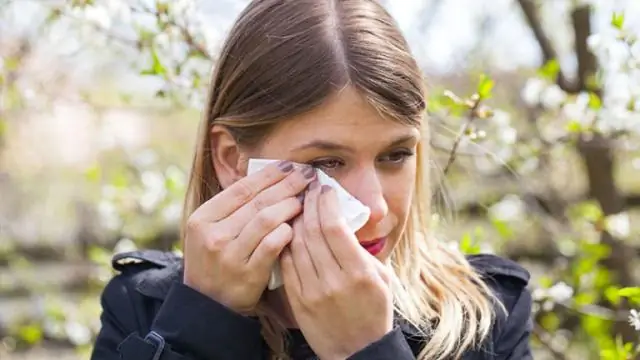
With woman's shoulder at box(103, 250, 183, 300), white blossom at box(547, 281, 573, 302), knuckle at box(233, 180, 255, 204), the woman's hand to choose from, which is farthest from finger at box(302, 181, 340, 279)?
white blossom at box(547, 281, 573, 302)

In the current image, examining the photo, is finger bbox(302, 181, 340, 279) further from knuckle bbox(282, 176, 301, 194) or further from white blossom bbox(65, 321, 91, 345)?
white blossom bbox(65, 321, 91, 345)

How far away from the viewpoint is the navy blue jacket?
1.91 m

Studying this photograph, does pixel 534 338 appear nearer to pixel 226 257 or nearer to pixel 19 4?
pixel 226 257

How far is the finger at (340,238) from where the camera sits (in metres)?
1.80

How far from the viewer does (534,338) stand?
2762 millimetres

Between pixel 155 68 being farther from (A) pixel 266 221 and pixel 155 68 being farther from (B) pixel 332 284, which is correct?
(B) pixel 332 284

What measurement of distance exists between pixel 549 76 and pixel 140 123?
11.0 ft

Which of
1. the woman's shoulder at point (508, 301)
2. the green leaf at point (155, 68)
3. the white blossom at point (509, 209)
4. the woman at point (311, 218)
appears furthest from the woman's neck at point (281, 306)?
the white blossom at point (509, 209)

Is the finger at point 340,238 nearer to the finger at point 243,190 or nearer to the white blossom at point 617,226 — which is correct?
the finger at point 243,190

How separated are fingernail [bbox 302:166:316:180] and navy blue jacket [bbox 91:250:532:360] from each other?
0.94ft

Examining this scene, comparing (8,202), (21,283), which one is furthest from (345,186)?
(8,202)

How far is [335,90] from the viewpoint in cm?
190

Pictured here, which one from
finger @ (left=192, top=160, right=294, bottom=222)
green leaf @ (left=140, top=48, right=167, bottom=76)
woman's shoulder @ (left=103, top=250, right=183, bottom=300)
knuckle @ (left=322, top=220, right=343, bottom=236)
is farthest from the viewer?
green leaf @ (left=140, top=48, right=167, bottom=76)

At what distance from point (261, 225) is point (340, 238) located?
0.15m
